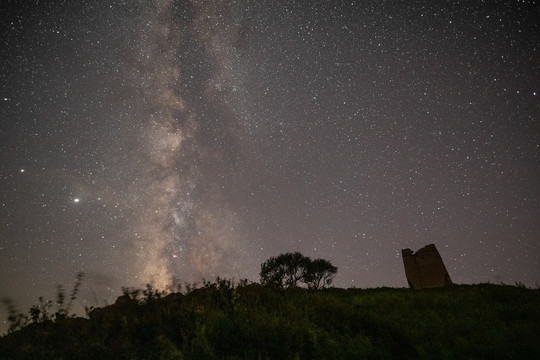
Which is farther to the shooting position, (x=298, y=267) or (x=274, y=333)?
(x=298, y=267)

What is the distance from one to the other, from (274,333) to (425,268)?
81.7ft

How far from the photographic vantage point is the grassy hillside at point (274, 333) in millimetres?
4387

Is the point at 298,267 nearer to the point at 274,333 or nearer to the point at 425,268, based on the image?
the point at 425,268

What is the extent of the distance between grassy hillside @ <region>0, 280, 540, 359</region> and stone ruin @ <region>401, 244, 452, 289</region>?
18.9m

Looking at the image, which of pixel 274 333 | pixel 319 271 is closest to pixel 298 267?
pixel 319 271

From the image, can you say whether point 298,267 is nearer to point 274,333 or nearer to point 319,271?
point 319,271

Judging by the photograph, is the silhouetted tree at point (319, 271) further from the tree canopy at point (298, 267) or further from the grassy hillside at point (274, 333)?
the grassy hillside at point (274, 333)

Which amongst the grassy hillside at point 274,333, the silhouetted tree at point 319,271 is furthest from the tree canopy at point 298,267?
the grassy hillside at point 274,333

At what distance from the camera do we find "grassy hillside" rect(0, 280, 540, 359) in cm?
439

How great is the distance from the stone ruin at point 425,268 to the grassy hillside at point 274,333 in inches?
746

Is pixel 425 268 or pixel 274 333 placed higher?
pixel 425 268

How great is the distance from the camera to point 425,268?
25469 millimetres

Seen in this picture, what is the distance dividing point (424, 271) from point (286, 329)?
24.7 metres

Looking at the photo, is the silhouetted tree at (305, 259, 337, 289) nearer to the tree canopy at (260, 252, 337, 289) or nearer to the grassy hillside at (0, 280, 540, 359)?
the tree canopy at (260, 252, 337, 289)
